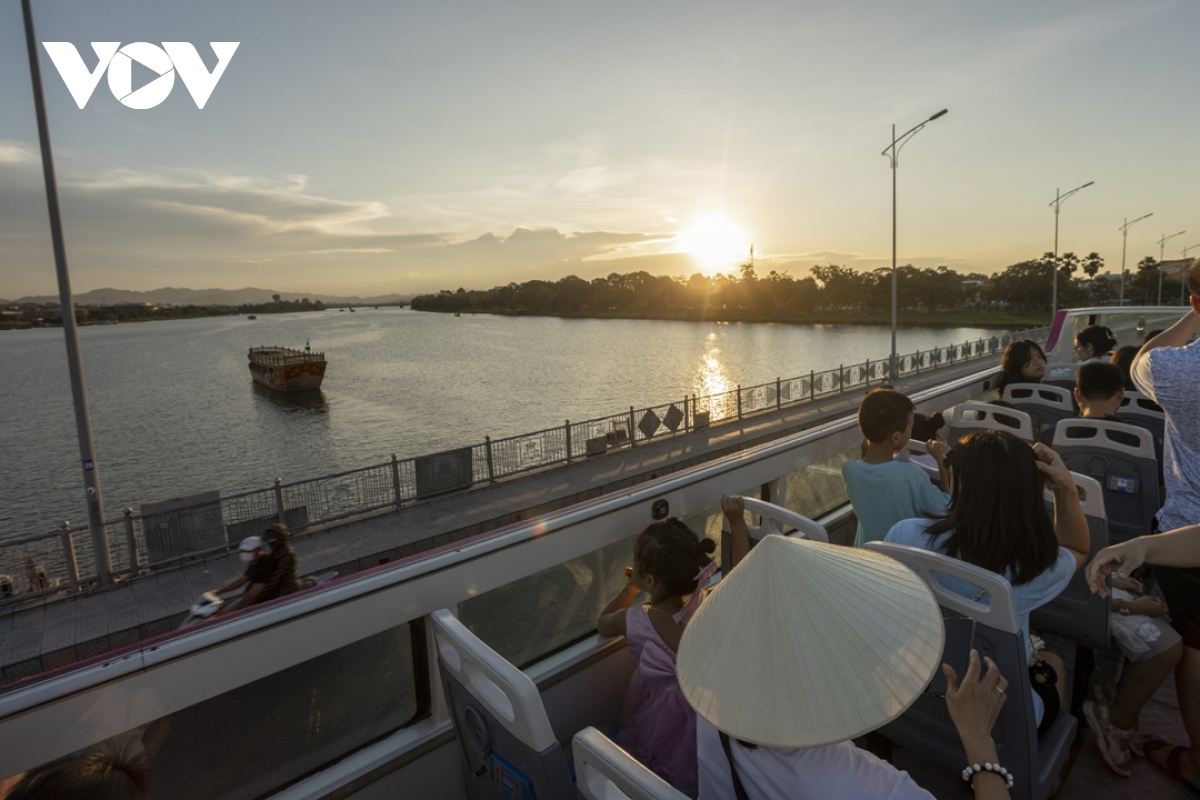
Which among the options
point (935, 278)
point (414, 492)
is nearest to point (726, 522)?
point (414, 492)

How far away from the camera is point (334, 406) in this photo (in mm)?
49281

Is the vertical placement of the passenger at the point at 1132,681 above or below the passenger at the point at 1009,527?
below

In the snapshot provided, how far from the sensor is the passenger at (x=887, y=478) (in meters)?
2.95

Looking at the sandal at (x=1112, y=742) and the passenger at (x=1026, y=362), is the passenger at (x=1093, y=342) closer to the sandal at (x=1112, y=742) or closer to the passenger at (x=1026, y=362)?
the passenger at (x=1026, y=362)

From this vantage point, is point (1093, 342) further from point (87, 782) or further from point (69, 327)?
point (69, 327)

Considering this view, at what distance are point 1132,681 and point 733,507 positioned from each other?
6.17ft

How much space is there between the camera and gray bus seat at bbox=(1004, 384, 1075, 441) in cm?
505

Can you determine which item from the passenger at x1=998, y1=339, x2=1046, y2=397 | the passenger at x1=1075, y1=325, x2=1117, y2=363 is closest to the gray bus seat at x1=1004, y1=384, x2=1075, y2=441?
the passenger at x1=998, y1=339, x2=1046, y2=397

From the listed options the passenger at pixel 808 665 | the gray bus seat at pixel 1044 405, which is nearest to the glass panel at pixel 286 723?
the passenger at pixel 808 665

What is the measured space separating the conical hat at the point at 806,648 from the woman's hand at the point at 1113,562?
0.80 m

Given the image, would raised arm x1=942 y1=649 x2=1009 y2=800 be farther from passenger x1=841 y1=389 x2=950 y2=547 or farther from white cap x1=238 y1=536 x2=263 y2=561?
white cap x1=238 y1=536 x2=263 y2=561

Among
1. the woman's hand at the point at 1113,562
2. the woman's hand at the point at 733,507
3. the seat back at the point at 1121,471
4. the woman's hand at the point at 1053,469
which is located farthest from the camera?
the seat back at the point at 1121,471

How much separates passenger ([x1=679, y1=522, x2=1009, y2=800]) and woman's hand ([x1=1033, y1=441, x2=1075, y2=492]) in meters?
1.29

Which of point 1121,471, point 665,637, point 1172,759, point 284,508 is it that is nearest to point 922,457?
point 1121,471
